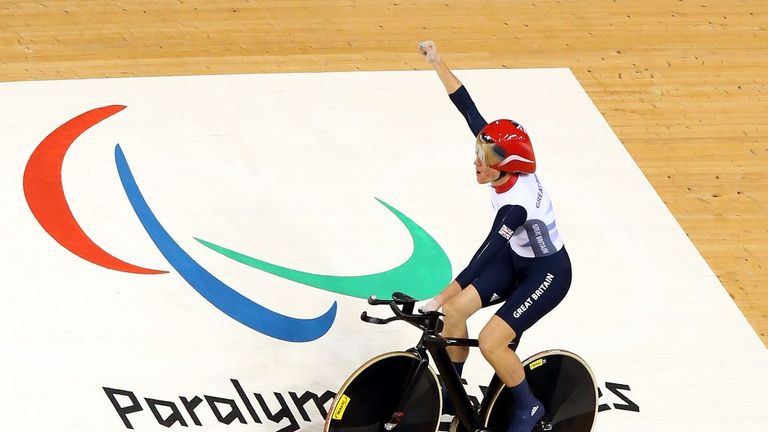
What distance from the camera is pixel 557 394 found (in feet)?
12.7

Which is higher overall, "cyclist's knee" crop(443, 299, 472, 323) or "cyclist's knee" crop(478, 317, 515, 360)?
"cyclist's knee" crop(443, 299, 472, 323)

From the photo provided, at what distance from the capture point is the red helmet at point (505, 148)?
3.49m

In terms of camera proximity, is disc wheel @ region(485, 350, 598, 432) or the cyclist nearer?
the cyclist

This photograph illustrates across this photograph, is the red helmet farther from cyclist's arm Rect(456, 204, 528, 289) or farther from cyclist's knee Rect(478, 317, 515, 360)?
cyclist's knee Rect(478, 317, 515, 360)

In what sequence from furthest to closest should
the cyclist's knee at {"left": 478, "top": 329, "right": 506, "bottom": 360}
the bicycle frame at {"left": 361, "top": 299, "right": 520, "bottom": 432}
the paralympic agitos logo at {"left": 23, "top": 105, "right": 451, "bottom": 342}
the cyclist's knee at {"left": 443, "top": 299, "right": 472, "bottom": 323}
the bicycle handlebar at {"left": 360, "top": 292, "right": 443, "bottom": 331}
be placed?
the paralympic agitos logo at {"left": 23, "top": 105, "right": 451, "bottom": 342} < the cyclist's knee at {"left": 443, "top": 299, "right": 472, "bottom": 323} < the cyclist's knee at {"left": 478, "top": 329, "right": 506, "bottom": 360} < the bicycle frame at {"left": 361, "top": 299, "right": 520, "bottom": 432} < the bicycle handlebar at {"left": 360, "top": 292, "right": 443, "bottom": 331}

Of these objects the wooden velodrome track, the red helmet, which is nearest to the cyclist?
the red helmet

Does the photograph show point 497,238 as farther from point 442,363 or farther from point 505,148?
point 442,363

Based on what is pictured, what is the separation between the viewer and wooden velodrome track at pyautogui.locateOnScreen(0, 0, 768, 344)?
648 centimetres

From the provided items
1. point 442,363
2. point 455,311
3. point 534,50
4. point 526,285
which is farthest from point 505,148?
point 534,50

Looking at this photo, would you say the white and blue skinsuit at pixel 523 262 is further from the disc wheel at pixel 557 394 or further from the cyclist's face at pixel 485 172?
the disc wheel at pixel 557 394

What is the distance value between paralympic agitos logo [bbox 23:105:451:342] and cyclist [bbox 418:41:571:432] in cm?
116

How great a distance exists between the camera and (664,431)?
4.24 metres

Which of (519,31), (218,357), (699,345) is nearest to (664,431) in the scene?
(699,345)

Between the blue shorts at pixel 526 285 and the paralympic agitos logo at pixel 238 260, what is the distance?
124cm
